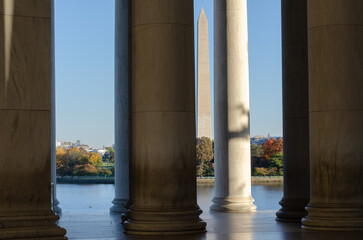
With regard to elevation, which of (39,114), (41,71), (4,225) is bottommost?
(4,225)

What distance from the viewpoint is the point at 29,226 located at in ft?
607

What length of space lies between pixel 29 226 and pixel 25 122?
2918cm

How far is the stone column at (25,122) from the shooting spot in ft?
607

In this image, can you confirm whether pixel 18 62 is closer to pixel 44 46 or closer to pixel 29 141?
pixel 44 46

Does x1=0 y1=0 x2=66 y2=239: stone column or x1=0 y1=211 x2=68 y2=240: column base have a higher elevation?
x1=0 y1=0 x2=66 y2=239: stone column

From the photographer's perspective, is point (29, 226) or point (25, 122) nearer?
point (29, 226)

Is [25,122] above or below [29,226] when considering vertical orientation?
above

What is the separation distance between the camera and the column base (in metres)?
183

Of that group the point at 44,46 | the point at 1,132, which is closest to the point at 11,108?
the point at 1,132

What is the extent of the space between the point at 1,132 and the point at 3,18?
32409 mm

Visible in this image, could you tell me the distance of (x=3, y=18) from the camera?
188375 millimetres

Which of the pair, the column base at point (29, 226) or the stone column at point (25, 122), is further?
the stone column at point (25, 122)

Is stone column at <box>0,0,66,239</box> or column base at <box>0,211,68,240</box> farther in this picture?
stone column at <box>0,0,66,239</box>

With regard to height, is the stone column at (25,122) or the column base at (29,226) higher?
the stone column at (25,122)
